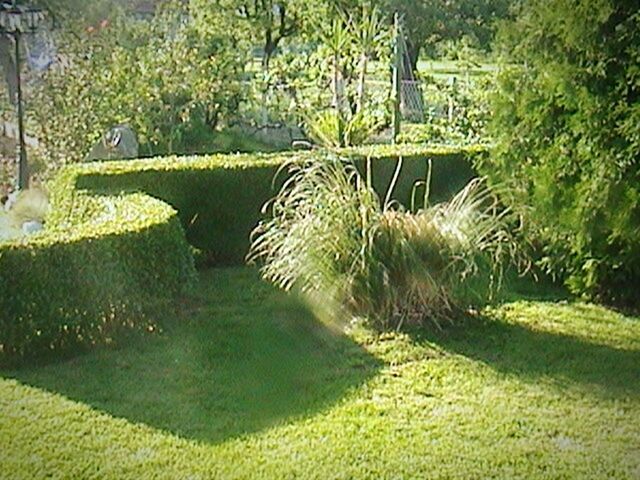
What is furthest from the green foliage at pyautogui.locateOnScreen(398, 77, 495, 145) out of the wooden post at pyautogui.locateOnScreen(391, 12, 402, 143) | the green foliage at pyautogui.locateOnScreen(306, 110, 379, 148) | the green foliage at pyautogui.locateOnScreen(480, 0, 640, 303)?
the green foliage at pyautogui.locateOnScreen(480, 0, 640, 303)

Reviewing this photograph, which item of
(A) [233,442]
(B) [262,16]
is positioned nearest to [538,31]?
(A) [233,442]

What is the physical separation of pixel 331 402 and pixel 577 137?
85.0 inches

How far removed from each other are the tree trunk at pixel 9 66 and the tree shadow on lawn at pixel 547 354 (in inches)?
210

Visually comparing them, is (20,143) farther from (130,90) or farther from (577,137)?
(577,137)

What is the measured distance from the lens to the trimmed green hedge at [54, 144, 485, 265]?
539 centimetres

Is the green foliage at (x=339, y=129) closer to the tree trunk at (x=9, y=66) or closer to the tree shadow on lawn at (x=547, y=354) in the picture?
the tree trunk at (x=9, y=66)

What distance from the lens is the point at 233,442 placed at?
305 centimetres

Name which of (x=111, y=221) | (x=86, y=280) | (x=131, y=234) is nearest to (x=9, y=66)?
(x=111, y=221)

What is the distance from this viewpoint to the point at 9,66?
7.79 metres

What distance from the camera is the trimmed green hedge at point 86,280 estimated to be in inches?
148

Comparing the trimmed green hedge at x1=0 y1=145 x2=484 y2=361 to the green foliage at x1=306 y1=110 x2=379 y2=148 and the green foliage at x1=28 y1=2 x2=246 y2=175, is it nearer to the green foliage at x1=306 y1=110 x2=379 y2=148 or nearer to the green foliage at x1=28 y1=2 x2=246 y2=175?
the green foliage at x1=306 y1=110 x2=379 y2=148

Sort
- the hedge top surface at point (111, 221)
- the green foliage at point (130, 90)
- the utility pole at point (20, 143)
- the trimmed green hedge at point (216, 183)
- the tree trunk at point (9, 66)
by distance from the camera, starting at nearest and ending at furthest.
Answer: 1. the hedge top surface at point (111, 221)
2. the trimmed green hedge at point (216, 183)
3. the utility pole at point (20, 143)
4. the tree trunk at point (9, 66)
5. the green foliage at point (130, 90)

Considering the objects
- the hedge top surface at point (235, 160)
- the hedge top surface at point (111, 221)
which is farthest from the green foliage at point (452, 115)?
the hedge top surface at point (111, 221)

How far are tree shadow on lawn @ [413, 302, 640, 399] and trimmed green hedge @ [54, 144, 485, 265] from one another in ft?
5.51
